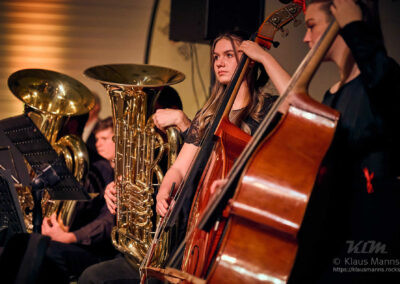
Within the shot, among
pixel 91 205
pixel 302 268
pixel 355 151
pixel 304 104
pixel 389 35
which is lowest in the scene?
pixel 91 205

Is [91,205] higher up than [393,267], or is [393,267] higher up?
[393,267]

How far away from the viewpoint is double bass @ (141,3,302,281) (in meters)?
1.42

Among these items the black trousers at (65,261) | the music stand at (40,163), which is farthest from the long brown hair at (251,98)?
the black trousers at (65,261)

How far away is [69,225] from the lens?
2.71m

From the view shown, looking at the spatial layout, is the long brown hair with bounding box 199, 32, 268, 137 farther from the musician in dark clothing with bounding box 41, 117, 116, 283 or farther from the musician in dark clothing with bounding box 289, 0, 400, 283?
the musician in dark clothing with bounding box 41, 117, 116, 283

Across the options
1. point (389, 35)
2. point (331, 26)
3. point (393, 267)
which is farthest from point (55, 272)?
point (389, 35)

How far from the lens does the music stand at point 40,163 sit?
203 centimetres

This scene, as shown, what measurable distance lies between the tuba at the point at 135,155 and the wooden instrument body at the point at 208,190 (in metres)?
0.66

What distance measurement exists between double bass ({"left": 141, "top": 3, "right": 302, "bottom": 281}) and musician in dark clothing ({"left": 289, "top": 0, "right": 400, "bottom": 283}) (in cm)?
34

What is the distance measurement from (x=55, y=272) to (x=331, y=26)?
2.16 meters

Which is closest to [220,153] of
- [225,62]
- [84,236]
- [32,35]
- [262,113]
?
[262,113]

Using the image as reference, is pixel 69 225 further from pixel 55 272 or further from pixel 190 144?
pixel 190 144

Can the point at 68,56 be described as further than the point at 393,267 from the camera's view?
Yes

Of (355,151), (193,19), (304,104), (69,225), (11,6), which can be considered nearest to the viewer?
(304,104)
